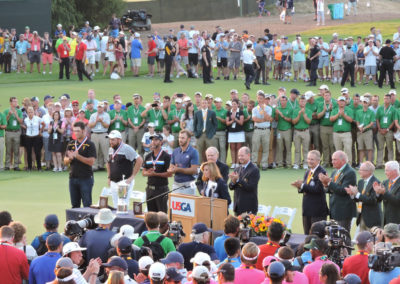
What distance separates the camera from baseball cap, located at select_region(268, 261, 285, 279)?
25.7 feet

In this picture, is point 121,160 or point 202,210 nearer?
point 202,210

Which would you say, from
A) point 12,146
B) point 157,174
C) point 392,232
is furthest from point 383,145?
point 392,232

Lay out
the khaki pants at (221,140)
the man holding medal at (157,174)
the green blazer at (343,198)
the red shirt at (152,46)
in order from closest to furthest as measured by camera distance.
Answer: the green blazer at (343,198) < the man holding medal at (157,174) < the khaki pants at (221,140) < the red shirt at (152,46)

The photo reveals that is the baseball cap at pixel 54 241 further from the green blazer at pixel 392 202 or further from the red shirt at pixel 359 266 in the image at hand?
the green blazer at pixel 392 202

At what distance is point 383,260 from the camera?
860 cm

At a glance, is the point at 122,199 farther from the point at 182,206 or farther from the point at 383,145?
the point at 383,145

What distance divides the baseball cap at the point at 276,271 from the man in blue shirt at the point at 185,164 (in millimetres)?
7196

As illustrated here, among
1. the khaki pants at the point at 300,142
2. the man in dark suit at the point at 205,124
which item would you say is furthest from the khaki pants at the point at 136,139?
the khaki pants at the point at 300,142

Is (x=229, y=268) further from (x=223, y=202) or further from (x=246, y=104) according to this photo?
(x=246, y=104)

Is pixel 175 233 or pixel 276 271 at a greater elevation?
pixel 276 271

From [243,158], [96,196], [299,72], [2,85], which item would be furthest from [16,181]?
[299,72]

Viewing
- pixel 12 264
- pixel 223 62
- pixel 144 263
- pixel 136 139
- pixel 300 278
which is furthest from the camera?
pixel 223 62

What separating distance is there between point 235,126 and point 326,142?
8.72ft

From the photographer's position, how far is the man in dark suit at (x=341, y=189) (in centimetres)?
1334
